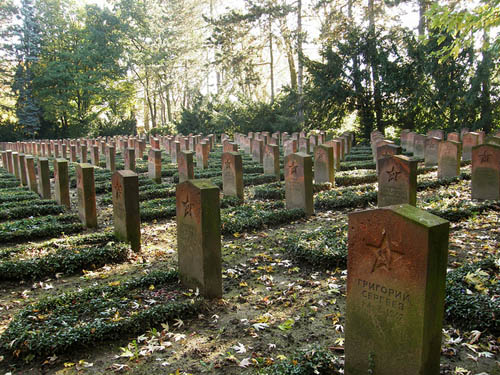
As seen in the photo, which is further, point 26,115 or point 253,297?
point 26,115

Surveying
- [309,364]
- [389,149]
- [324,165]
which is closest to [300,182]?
[389,149]

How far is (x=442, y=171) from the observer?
13.3m

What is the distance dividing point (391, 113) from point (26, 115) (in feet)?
111

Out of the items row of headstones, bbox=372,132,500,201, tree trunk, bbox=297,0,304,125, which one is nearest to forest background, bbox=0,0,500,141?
tree trunk, bbox=297,0,304,125

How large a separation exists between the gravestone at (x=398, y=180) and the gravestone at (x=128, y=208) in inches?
204

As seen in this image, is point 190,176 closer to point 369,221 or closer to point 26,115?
point 369,221

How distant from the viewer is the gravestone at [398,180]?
27.9 feet

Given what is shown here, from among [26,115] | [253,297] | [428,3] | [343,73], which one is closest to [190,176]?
[253,297]

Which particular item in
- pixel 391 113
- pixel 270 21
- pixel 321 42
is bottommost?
pixel 391 113

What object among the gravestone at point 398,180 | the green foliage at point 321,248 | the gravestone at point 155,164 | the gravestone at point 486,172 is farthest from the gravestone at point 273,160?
the green foliage at point 321,248

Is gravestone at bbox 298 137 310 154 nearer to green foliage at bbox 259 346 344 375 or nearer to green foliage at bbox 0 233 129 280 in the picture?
green foliage at bbox 0 233 129 280

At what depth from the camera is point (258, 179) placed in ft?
47.4

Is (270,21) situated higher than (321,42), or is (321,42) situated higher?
(270,21)

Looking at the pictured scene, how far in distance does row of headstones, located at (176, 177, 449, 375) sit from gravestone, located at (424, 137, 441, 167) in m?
13.7
